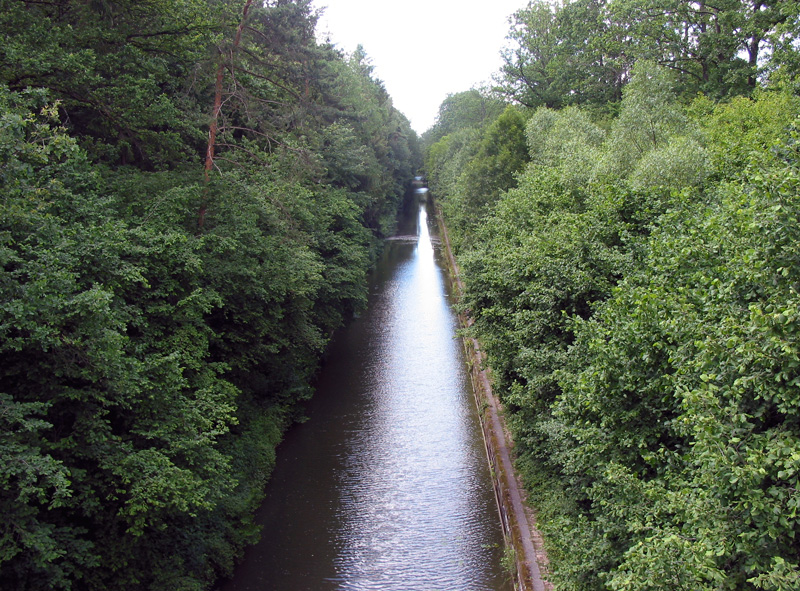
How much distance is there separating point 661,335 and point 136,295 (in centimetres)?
1006

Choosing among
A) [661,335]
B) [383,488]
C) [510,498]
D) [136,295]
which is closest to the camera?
[661,335]

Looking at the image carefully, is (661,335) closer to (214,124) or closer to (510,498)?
(510,498)

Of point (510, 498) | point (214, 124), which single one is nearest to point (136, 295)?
point (214, 124)

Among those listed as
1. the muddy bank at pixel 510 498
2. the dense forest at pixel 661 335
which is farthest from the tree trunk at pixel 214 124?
the muddy bank at pixel 510 498

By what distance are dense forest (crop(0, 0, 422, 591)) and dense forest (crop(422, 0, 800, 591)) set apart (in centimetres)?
662

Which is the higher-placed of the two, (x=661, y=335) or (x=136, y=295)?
(x=136, y=295)

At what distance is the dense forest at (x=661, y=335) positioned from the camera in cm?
575

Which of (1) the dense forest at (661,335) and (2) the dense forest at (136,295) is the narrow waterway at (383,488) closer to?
(2) the dense forest at (136,295)

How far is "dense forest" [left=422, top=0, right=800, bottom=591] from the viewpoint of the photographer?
18.9 ft

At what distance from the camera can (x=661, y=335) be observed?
314 inches

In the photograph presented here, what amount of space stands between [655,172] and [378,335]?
Answer: 18875mm

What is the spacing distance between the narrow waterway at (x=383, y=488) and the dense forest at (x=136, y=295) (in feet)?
3.60

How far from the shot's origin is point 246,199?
A: 1557 cm

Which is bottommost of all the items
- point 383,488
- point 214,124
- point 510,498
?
point 383,488
